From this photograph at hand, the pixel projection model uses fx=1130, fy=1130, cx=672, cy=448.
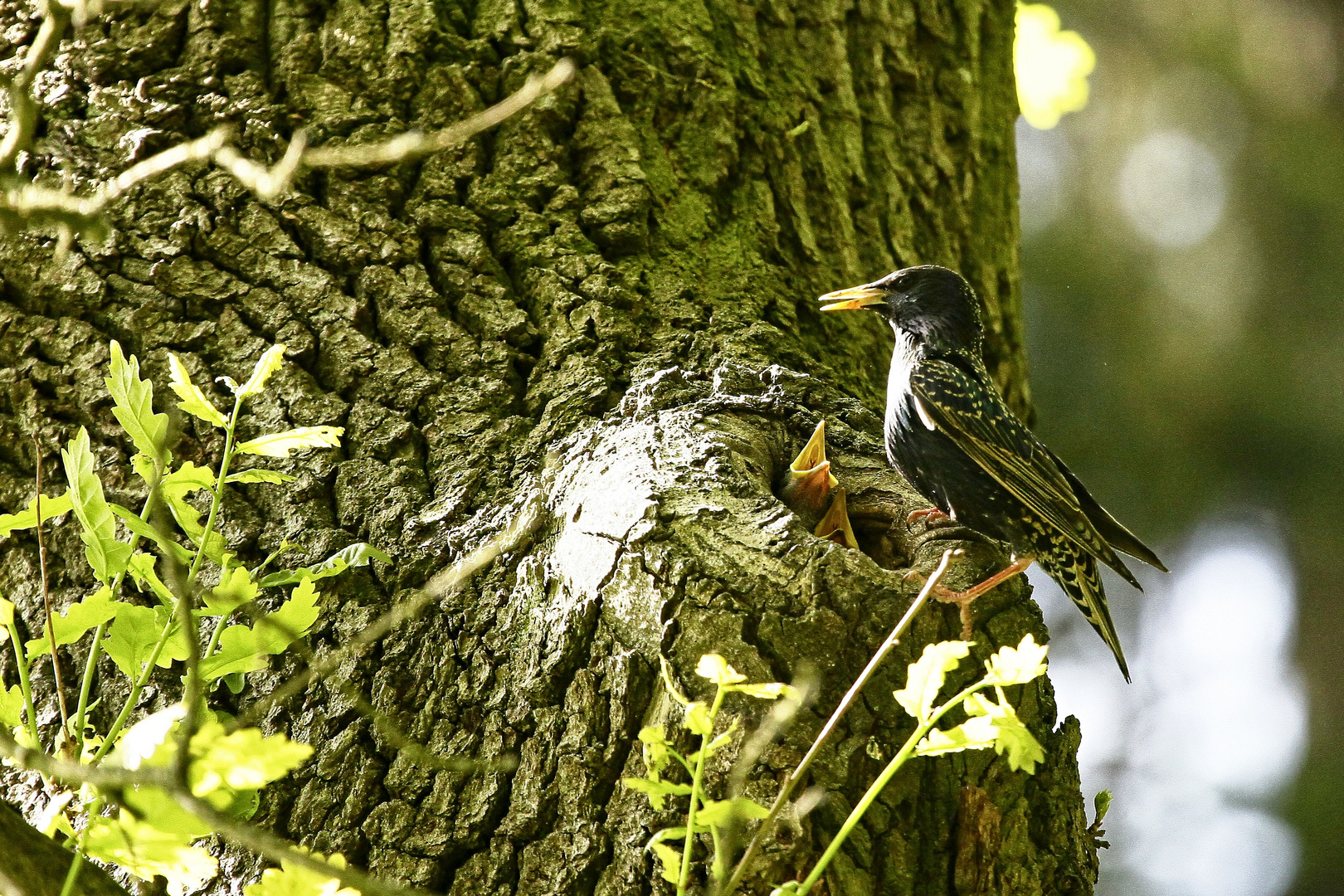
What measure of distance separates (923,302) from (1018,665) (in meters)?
2.06

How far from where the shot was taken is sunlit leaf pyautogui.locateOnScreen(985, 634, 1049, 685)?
1.24m

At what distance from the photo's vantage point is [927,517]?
2.88 m

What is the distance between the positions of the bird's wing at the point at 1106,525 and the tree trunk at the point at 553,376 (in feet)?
2.00

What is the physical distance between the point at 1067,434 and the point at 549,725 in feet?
22.7

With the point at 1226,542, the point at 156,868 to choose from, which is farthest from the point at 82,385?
the point at 1226,542

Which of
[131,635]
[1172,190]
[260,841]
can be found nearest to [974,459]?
[131,635]

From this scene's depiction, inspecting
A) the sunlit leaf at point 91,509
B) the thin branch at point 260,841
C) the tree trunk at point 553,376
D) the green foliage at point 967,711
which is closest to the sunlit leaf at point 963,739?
the green foliage at point 967,711

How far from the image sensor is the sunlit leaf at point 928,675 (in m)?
1.27

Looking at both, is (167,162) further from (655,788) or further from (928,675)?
(928,675)

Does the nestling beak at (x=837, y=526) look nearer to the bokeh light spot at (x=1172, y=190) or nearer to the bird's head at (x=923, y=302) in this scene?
the bird's head at (x=923, y=302)

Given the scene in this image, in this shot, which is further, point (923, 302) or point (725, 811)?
point (923, 302)

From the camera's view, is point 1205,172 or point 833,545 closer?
point 833,545

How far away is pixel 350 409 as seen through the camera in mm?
2396

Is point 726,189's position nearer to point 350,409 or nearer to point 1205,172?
point 350,409
